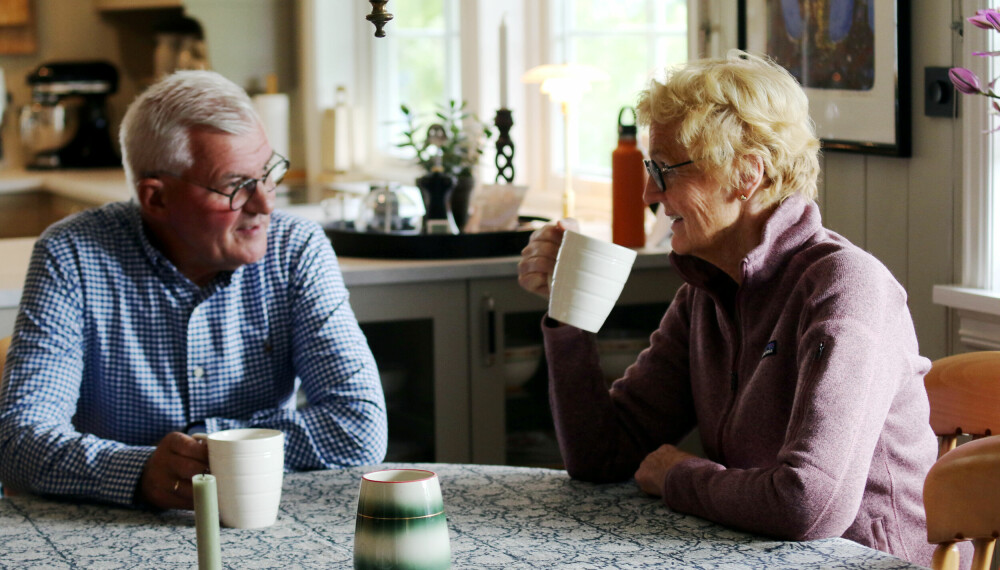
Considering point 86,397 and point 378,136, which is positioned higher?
point 378,136

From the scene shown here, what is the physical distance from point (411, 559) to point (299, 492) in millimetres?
512

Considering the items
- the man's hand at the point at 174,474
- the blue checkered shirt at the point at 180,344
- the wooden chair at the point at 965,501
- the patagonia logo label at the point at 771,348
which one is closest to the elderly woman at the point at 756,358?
the patagonia logo label at the point at 771,348

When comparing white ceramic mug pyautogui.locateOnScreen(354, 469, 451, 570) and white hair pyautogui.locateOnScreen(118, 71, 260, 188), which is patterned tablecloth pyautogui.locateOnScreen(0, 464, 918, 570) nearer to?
white ceramic mug pyautogui.locateOnScreen(354, 469, 451, 570)

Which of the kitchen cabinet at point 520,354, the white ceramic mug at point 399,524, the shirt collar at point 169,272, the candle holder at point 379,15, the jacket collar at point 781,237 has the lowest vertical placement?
the kitchen cabinet at point 520,354

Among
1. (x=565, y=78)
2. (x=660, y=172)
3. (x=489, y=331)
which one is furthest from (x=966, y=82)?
(x=565, y=78)

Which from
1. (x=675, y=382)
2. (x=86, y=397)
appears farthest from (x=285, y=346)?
(x=675, y=382)

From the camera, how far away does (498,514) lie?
135cm

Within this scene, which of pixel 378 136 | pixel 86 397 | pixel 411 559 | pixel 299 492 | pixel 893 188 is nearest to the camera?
pixel 411 559

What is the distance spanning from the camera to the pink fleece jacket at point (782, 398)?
128cm

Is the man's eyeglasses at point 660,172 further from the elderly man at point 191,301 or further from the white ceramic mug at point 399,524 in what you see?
the white ceramic mug at point 399,524

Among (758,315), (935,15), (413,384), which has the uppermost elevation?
(935,15)

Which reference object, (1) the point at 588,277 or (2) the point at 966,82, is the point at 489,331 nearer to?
(1) the point at 588,277

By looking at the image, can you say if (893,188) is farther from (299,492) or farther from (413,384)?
(299,492)

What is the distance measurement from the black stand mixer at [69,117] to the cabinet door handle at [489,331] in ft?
10.8
